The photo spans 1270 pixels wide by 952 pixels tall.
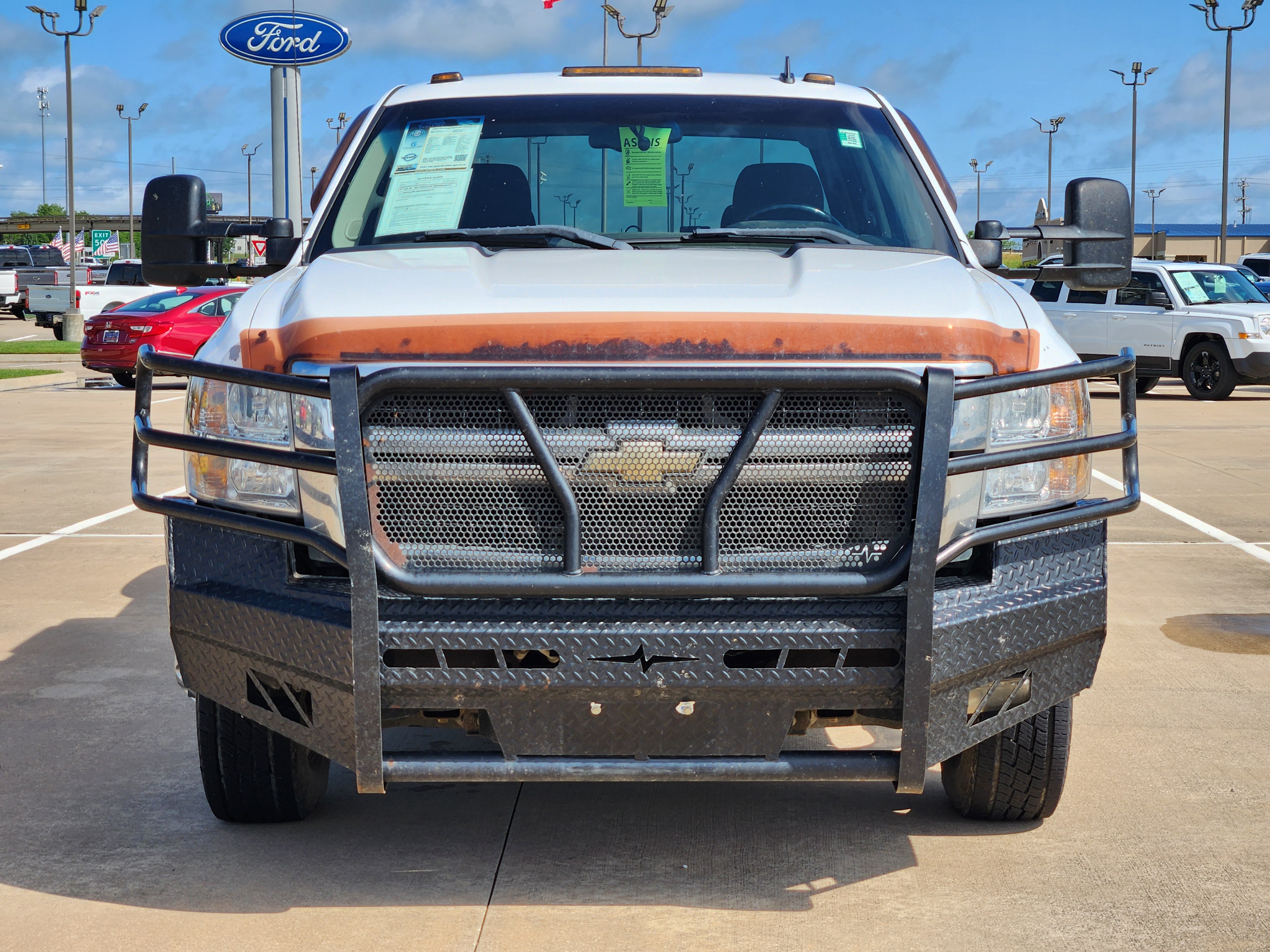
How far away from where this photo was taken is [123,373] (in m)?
21.6

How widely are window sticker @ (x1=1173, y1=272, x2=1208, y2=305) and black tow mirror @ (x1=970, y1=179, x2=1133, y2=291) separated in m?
16.6

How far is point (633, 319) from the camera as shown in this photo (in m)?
3.14

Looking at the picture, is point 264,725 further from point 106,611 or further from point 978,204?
point 978,204

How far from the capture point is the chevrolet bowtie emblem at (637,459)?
10.2ft

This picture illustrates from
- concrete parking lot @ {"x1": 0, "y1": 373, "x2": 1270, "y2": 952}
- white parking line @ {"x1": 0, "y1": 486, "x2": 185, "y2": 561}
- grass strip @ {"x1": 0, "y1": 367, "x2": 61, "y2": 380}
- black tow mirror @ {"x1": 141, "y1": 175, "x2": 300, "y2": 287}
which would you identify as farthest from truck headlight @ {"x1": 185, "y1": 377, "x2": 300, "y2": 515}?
grass strip @ {"x1": 0, "y1": 367, "x2": 61, "y2": 380}

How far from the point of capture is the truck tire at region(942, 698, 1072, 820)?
153 inches

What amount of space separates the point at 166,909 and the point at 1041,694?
2142 mm

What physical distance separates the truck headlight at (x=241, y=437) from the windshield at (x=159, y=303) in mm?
18898

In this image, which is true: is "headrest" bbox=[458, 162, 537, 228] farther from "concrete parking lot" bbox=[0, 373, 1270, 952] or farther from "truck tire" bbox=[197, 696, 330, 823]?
"concrete parking lot" bbox=[0, 373, 1270, 952]

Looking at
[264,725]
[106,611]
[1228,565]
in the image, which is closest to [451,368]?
[264,725]

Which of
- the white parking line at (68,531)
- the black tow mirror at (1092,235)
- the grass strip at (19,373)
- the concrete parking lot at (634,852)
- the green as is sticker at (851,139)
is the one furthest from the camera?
the grass strip at (19,373)

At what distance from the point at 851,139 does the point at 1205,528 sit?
5.72 meters

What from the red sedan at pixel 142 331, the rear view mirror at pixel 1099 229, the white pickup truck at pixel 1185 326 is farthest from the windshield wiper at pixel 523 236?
the red sedan at pixel 142 331

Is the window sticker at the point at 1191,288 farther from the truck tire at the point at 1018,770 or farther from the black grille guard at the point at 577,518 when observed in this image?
Result: the black grille guard at the point at 577,518
